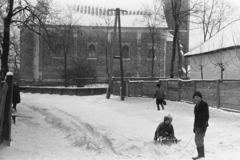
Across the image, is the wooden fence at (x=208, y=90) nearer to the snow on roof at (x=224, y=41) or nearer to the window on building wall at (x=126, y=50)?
the snow on roof at (x=224, y=41)

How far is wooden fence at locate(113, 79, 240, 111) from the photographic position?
14.2m

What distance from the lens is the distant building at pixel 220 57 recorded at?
21.5 metres

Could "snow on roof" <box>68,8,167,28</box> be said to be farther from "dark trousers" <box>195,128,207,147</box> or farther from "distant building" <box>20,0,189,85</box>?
"dark trousers" <box>195,128,207,147</box>

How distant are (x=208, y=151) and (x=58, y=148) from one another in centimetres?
427

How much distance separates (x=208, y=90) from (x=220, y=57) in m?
7.80

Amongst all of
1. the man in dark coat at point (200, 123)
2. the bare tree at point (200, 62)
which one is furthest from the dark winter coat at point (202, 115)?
the bare tree at point (200, 62)

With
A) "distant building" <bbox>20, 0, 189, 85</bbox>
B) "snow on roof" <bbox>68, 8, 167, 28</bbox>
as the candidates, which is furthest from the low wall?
"snow on roof" <bbox>68, 8, 167, 28</bbox>

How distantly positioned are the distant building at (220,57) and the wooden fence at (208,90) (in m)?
4.47

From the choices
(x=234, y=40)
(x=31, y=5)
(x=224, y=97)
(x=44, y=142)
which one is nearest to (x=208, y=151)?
(x=44, y=142)

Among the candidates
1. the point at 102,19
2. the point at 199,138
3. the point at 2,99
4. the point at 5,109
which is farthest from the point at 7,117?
the point at 102,19

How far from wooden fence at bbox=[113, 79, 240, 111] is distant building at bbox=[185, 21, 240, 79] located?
4472 millimetres

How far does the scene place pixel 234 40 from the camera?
21688 millimetres

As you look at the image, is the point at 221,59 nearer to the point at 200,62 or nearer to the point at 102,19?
the point at 200,62

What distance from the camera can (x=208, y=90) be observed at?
1614cm
